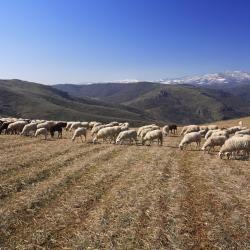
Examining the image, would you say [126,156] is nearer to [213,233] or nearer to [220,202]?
[220,202]

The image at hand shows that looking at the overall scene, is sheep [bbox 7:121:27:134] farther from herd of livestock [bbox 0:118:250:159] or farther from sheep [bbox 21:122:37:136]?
sheep [bbox 21:122:37:136]

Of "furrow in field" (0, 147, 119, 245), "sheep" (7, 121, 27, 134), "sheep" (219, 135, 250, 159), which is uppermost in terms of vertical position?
"sheep" (219, 135, 250, 159)

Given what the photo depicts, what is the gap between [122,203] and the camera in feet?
49.8

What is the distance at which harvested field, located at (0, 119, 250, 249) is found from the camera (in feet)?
39.1

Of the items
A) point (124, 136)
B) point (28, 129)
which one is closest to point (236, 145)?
point (124, 136)

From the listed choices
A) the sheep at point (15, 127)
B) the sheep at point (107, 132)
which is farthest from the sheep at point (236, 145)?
the sheep at point (15, 127)

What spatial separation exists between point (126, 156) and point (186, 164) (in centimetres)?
454

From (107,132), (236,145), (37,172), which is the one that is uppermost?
(236,145)

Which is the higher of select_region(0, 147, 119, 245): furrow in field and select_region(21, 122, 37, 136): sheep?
select_region(21, 122, 37, 136): sheep

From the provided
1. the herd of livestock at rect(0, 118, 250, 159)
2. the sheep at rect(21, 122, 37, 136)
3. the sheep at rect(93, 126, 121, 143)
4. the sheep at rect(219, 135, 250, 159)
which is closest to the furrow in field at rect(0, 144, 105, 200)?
the sheep at rect(93, 126, 121, 143)

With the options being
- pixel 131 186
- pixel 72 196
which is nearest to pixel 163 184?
pixel 131 186

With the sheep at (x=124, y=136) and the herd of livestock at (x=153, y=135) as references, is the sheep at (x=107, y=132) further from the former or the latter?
the sheep at (x=124, y=136)

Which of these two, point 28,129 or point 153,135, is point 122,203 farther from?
point 28,129

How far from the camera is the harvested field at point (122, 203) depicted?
39.1 feet
